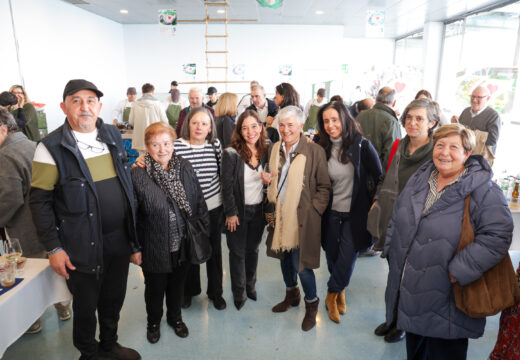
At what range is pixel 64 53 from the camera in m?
7.65

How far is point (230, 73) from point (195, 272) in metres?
8.52

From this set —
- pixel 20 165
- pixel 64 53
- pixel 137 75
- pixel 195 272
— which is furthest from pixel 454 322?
pixel 137 75

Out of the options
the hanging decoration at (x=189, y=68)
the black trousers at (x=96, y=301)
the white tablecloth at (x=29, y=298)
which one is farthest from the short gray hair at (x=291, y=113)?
the hanging decoration at (x=189, y=68)

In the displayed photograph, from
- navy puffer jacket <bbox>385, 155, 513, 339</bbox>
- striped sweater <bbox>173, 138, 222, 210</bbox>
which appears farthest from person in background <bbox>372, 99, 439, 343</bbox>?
striped sweater <bbox>173, 138, 222, 210</bbox>

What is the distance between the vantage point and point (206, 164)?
242cm

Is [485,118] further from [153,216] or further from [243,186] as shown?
[153,216]

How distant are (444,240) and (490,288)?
0.29 metres

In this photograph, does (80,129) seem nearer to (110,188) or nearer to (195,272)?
(110,188)

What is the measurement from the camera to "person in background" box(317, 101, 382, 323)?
2.22 m

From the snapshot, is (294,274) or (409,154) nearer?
(409,154)

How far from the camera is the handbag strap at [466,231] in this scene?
4.92ft

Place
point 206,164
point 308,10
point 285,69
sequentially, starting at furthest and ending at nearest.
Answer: point 285,69 → point 308,10 → point 206,164

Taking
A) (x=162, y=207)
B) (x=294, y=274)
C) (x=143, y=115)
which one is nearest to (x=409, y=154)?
(x=294, y=274)

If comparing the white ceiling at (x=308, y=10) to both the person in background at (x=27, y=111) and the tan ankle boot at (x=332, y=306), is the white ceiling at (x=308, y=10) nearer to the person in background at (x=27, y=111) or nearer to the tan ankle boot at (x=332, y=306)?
the person in background at (x=27, y=111)
